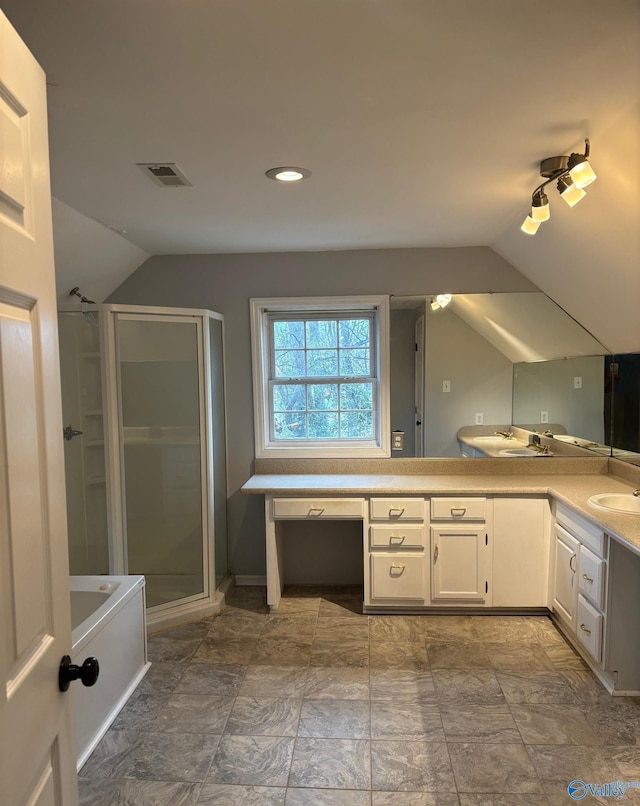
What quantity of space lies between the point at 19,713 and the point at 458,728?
1977 millimetres

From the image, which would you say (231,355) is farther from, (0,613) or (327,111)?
(0,613)

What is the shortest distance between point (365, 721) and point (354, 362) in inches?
88.1

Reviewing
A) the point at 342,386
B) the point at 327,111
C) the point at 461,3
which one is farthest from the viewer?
the point at 342,386

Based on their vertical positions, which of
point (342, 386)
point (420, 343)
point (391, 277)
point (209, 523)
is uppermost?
point (391, 277)

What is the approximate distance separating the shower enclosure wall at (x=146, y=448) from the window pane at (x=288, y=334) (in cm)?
47

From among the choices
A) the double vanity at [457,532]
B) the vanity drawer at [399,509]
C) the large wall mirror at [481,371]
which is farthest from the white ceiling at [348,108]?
the vanity drawer at [399,509]

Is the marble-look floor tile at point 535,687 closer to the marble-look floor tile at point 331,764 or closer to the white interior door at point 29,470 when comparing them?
the marble-look floor tile at point 331,764

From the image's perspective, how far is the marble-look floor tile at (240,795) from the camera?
1.88 m

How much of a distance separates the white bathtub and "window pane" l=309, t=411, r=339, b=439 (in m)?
1.57

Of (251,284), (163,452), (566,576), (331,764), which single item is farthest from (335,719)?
(251,284)

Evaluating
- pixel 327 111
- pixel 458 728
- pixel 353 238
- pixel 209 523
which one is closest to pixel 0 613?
pixel 327 111

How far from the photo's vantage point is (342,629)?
314 centimetres

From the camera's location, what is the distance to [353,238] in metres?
3.31

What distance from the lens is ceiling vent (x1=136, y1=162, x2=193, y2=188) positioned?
2098 millimetres
